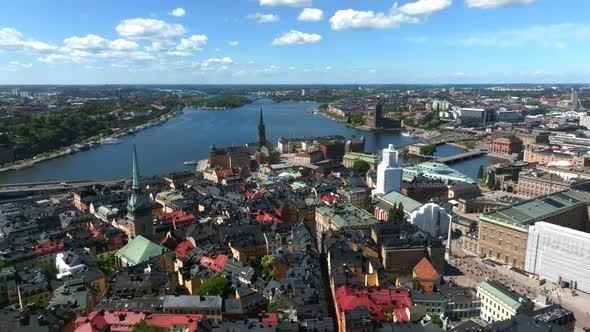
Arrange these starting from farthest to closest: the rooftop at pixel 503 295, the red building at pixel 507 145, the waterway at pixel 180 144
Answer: the red building at pixel 507 145, the waterway at pixel 180 144, the rooftop at pixel 503 295

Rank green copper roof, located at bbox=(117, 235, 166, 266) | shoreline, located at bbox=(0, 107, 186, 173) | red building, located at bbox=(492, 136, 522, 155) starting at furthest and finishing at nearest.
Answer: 1. red building, located at bbox=(492, 136, 522, 155)
2. shoreline, located at bbox=(0, 107, 186, 173)
3. green copper roof, located at bbox=(117, 235, 166, 266)

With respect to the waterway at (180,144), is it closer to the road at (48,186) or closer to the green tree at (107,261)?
the road at (48,186)

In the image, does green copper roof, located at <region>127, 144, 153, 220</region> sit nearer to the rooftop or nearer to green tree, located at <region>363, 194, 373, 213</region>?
green tree, located at <region>363, 194, 373, 213</region>

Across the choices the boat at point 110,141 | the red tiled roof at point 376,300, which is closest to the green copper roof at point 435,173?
the red tiled roof at point 376,300

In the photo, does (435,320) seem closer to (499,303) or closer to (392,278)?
(499,303)

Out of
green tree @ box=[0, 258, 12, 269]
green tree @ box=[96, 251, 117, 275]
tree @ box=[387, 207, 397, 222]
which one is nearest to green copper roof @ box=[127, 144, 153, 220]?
green tree @ box=[96, 251, 117, 275]

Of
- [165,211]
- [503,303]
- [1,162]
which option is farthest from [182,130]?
[503,303]
